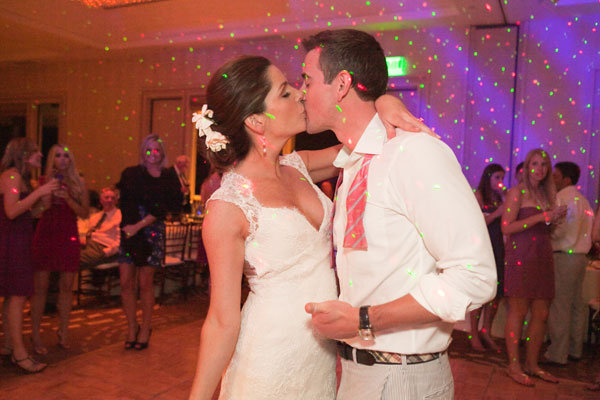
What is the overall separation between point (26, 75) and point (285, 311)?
35.8 ft

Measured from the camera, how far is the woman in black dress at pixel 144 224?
Result: 13.5 feet

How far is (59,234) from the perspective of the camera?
13.4 ft

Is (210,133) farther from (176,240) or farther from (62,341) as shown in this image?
(176,240)

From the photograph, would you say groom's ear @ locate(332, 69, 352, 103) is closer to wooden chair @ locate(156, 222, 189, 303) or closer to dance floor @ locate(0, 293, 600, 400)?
dance floor @ locate(0, 293, 600, 400)

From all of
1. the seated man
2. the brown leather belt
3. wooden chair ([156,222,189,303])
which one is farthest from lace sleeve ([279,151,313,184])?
wooden chair ([156,222,189,303])

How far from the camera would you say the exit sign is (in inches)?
286

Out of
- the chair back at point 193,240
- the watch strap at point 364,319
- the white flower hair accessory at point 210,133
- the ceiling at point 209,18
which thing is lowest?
the chair back at point 193,240

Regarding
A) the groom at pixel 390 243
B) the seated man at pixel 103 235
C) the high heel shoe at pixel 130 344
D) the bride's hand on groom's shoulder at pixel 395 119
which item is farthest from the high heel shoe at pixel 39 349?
the bride's hand on groom's shoulder at pixel 395 119

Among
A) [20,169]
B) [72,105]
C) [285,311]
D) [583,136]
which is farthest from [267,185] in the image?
[72,105]

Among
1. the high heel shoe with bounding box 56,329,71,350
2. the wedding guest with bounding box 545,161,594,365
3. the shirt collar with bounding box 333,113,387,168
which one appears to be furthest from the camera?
the wedding guest with bounding box 545,161,594,365

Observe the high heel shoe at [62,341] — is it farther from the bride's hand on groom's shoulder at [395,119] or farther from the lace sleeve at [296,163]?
the bride's hand on groom's shoulder at [395,119]

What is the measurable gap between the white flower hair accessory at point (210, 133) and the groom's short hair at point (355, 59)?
1.56 feet

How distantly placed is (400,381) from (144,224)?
10.8 ft

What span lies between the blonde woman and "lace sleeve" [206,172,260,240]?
9.29 feet
